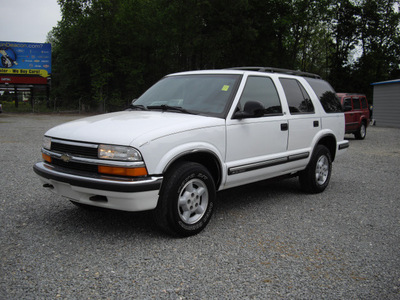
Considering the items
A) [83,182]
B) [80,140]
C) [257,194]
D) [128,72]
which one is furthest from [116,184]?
[128,72]

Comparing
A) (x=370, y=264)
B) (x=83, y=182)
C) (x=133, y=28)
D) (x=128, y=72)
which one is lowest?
(x=370, y=264)

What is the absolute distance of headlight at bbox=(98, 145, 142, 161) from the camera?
3.46 m

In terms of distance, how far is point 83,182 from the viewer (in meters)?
3.55

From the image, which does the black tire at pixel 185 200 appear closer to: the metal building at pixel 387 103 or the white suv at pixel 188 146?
the white suv at pixel 188 146

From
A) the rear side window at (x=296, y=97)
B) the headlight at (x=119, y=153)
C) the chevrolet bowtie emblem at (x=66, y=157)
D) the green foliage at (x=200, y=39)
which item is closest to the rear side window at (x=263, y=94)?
the rear side window at (x=296, y=97)

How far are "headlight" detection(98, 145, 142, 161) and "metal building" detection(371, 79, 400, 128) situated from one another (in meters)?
27.2

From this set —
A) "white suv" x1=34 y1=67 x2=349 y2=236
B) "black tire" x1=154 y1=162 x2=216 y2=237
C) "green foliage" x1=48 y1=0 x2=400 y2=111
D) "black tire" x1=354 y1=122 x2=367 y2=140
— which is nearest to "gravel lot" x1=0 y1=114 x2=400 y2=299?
A: "black tire" x1=154 y1=162 x2=216 y2=237

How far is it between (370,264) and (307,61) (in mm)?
54758

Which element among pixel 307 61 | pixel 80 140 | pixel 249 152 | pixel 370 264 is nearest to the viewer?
pixel 370 264

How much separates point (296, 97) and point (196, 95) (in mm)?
1756

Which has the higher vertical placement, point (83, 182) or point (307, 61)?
point (307, 61)

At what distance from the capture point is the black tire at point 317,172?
5844 millimetres

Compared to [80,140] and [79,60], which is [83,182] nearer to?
[80,140]

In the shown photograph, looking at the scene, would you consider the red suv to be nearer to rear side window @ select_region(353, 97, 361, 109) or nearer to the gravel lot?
rear side window @ select_region(353, 97, 361, 109)
